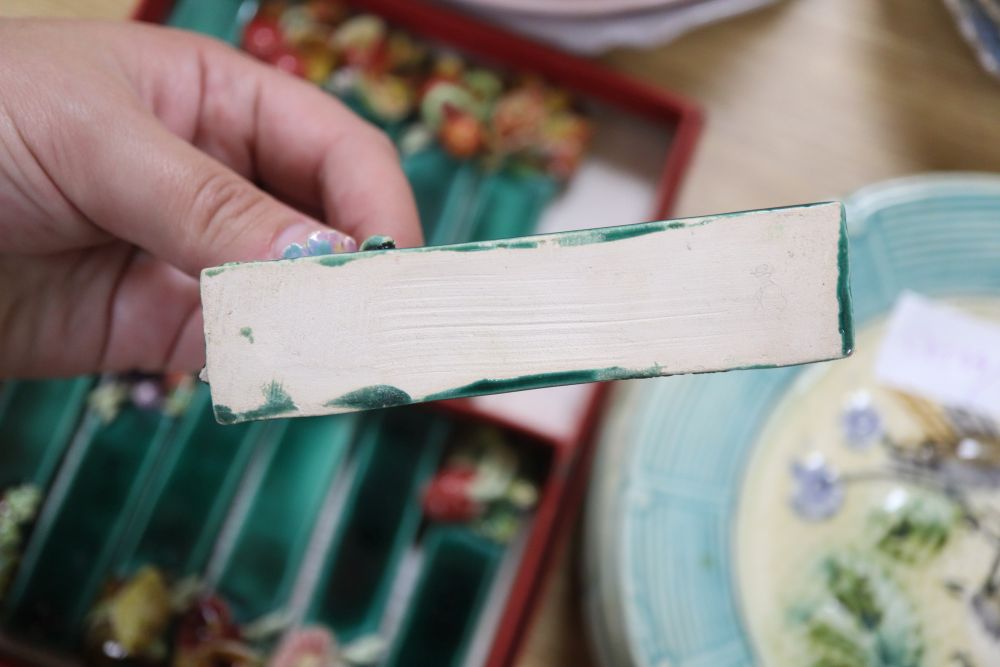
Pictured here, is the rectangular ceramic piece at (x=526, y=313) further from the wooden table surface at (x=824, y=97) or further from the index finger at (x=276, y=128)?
the wooden table surface at (x=824, y=97)

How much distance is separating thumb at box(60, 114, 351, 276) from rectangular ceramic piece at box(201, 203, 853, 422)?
0.08 metres

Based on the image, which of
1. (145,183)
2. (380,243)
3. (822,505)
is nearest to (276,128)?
(145,183)

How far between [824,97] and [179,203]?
49cm

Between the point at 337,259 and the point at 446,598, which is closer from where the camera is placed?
the point at 337,259

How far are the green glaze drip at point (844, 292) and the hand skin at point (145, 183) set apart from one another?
0.61ft

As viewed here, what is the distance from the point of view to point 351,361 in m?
0.22

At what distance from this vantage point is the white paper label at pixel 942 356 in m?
0.51

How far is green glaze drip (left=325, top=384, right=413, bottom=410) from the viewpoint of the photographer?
0.22 m

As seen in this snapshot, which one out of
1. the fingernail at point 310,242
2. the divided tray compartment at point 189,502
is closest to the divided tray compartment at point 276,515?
the divided tray compartment at point 189,502

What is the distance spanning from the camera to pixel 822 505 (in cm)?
48

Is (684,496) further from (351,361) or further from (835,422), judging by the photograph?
(351,361)

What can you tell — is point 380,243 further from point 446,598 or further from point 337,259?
point 446,598

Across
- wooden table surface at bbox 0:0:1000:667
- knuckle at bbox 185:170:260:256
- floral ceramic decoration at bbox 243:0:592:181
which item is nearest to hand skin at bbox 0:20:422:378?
knuckle at bbox 185:170:260:256

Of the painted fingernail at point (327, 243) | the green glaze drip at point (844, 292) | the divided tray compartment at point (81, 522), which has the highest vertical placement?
the green glaze drip at point (844, 292)
